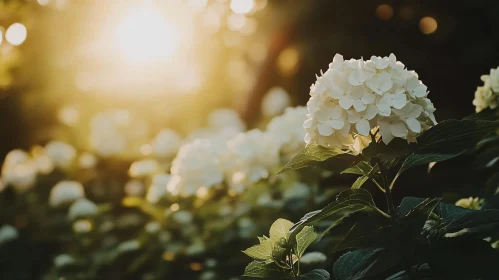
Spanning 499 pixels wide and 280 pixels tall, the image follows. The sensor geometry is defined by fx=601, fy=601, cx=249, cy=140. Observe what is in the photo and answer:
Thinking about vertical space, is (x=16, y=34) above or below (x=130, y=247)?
above

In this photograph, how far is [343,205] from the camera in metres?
1.30

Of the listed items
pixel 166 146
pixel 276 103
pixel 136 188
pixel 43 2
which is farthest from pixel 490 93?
pixel 43 2

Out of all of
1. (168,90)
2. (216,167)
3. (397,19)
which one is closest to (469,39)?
(397,19)

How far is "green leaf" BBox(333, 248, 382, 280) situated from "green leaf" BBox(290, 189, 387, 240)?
4.9 inches

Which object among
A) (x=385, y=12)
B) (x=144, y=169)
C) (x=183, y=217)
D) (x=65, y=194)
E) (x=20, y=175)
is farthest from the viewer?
(x=385, y=12)

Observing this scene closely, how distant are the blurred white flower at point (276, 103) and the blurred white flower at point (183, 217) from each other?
2195 millimetres

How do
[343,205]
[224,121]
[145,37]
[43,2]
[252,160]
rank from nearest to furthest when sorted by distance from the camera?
1. [343,205]
2. [252,160]
3. [224,121]
4. [145,37]
5. [43,2]

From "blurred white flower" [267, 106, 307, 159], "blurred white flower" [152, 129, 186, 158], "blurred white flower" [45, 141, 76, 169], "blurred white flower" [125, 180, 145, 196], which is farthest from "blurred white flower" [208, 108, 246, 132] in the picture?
"blurred white flower" [267, 106, 307, 159]

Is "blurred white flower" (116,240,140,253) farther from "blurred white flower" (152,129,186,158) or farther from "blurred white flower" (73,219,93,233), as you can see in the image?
"blurred white flower" (152,129,186,158)

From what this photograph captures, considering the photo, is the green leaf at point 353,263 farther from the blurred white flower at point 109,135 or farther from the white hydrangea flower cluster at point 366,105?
the blurred white flower at point 109,135

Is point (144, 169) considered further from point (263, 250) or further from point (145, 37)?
point (145, 37)

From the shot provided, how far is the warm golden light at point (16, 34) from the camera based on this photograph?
7305 mm

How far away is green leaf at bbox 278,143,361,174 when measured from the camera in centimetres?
137

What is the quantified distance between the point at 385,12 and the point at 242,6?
5.33ft
